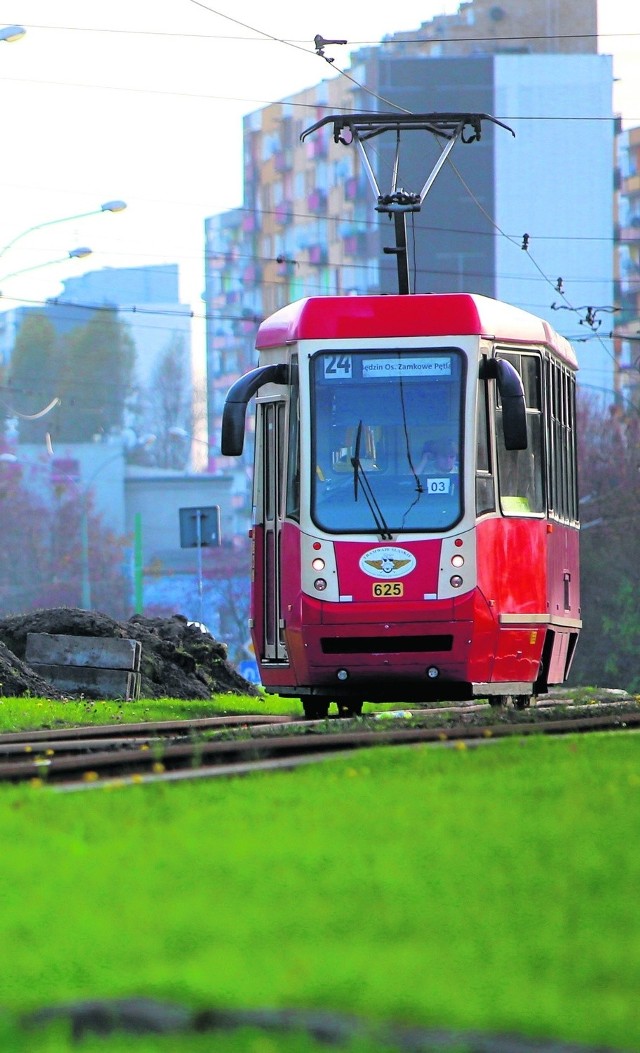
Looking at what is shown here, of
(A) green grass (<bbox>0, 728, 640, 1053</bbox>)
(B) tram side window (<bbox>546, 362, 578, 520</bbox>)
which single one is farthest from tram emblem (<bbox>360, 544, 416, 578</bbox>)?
(A) green grass (<bbox>0, 728, 640, 1053</bbox>)

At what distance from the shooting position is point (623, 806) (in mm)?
8953

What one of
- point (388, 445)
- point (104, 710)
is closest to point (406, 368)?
point (388, 445)

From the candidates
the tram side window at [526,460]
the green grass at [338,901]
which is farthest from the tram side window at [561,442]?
the green grass at [338,901]

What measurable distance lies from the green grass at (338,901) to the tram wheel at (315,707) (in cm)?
873

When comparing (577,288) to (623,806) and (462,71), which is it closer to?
(462,71)

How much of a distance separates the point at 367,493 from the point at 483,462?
99cm

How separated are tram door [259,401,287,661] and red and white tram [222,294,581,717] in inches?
0.8

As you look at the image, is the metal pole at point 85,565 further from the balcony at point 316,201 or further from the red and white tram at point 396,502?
the red and white tram at point 396,502

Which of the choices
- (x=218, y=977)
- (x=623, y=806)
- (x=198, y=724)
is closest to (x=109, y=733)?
(x=198, y=724)

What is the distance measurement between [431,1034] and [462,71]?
122 meters

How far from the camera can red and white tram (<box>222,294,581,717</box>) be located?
1712 cm

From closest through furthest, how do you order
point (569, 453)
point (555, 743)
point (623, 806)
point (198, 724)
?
1. point (623, 806)
2. point (555, 743)
3. point (198, 724)
4. point (569, 453)

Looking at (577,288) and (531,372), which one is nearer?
(531,372)

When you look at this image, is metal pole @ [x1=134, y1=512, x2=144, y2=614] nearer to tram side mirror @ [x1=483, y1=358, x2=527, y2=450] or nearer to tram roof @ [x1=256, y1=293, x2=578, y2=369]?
tram roof @ [x1=256, y1=293, x2=578, y2=369]
